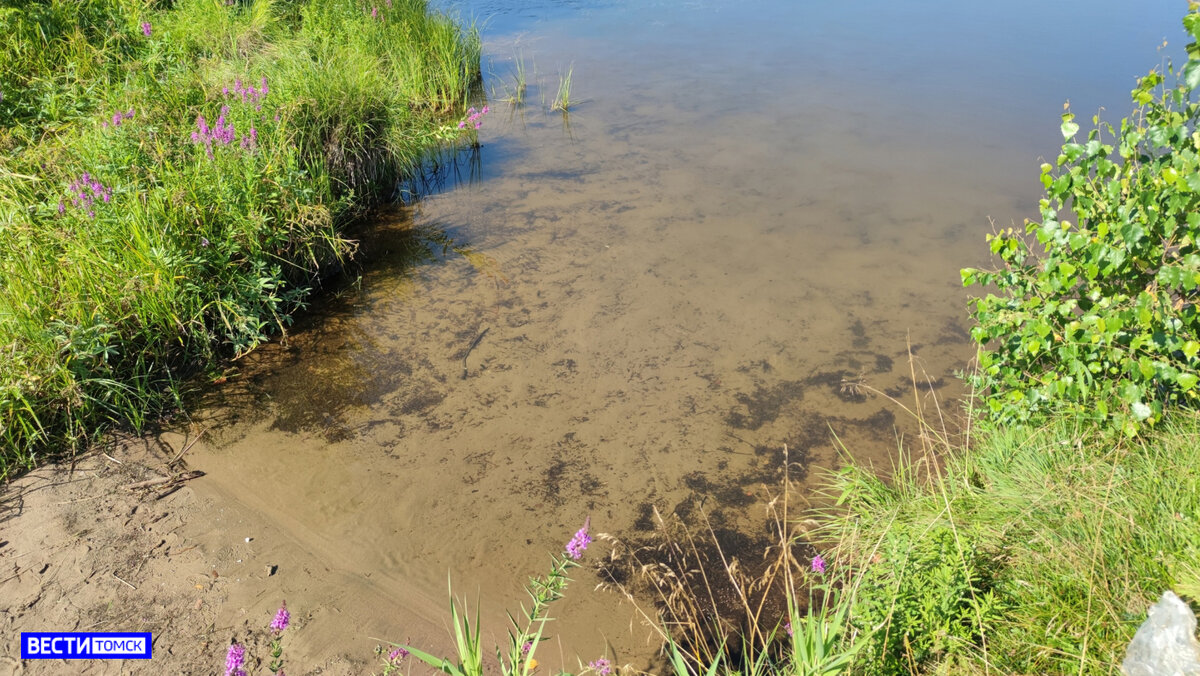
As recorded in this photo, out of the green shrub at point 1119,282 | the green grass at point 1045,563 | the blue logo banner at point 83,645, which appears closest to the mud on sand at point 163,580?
the blue logo banner at point 83,645

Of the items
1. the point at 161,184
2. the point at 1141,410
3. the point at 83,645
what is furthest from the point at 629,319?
the point at 83,645

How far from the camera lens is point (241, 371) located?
3891mm

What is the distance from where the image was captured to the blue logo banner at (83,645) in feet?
8.10

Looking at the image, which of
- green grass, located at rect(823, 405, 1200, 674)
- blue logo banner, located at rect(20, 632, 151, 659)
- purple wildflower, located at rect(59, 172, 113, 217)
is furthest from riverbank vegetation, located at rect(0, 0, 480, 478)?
green grass, located at rect(823, 405, 1200, 674)

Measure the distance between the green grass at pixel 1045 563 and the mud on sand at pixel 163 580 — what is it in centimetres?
151

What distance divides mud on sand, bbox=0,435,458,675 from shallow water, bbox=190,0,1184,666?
1.6 inches

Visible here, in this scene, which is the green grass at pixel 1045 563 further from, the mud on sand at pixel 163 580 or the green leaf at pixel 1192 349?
the mud on sand at pixel 163 580

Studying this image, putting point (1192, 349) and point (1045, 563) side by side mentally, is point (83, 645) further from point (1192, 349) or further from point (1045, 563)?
point (1192, 349)

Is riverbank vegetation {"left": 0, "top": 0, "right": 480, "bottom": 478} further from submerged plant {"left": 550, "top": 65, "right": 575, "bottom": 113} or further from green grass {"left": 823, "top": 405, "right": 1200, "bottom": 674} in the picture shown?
green grass {"left": 823, "top": 405, "right": 1200, "bottom": 674}

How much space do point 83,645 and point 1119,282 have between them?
362 cm

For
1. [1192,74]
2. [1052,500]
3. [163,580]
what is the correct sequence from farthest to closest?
1. [163,580]
2. [1052,500]
3. [1192,74]

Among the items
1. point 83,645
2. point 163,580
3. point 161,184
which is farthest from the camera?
point 161,184

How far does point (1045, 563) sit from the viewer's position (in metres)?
2.20

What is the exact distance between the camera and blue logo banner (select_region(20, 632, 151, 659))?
2469mm
